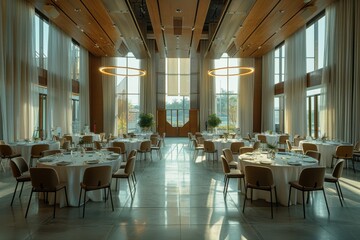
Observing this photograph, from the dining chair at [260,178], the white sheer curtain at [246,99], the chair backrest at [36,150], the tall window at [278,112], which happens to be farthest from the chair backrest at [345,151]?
the white sheer curtain at [246,99]

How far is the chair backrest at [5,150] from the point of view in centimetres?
802

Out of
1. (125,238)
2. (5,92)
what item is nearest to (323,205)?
(125,238)

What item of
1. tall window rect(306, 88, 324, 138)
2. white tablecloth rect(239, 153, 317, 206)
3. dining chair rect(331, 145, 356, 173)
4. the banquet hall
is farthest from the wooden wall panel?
white tablecloth rect(239, 153, 317, 206)

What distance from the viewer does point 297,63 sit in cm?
1373

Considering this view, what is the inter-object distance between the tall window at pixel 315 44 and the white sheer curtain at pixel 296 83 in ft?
0.94

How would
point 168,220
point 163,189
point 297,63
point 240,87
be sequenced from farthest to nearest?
point 240,87, point 297,63, point 163,189, point 168,220

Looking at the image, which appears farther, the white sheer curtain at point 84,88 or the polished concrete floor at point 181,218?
the white sheer curtain at point 84,88

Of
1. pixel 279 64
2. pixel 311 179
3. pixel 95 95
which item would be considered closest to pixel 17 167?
pixel 311 179

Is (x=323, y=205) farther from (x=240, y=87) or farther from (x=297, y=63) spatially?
(x=240, y=87)

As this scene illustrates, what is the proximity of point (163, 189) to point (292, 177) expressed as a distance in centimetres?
280

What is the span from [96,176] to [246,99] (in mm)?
15166

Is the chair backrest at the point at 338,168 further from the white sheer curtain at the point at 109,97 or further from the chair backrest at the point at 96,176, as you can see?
the white sheer curtain at the point at 109,97

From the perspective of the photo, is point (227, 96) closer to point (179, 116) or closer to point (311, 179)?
point (179, 116)

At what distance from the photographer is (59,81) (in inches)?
535
